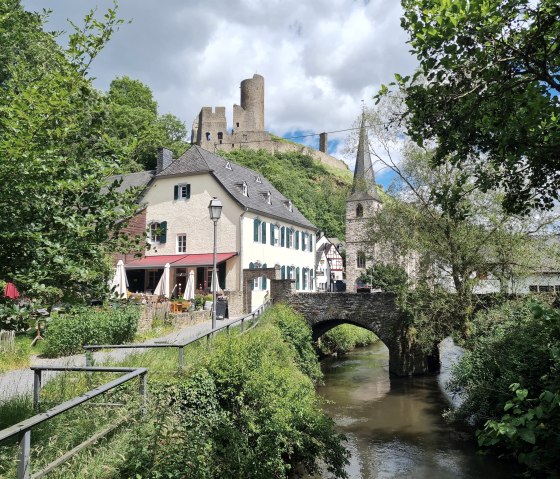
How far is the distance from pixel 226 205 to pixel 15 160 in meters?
25.5

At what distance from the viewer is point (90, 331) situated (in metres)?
14.2

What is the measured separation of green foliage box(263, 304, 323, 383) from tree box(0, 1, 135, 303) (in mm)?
13417

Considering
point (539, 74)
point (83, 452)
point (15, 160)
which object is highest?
point (539, 74)

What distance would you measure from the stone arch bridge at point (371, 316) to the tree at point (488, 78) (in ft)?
54.7

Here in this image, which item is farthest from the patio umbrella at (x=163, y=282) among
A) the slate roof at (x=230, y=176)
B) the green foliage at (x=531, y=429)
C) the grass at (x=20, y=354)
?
the green foliage at (x=531, y=429)

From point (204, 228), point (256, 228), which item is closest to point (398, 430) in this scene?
point (256, 228)

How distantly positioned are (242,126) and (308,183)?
15549 mm

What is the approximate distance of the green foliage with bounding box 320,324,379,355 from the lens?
2972cm

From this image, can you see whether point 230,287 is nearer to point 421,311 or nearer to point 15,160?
point 421,311

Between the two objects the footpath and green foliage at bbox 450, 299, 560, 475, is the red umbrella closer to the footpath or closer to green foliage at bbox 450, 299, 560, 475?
the footpath

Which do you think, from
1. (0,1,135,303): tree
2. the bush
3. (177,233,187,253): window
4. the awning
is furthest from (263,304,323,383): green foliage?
(0,1,135,303): tree

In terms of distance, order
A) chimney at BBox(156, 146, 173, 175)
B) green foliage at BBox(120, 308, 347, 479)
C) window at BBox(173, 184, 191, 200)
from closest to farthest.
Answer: green foliage at BBox(120, 308, 347, 479), window at BBox(173, 184, 191, 200), chimney at BBox(156, 146, 173, 175)

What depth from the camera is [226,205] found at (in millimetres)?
29672

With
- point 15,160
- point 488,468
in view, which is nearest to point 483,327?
point 488,468
